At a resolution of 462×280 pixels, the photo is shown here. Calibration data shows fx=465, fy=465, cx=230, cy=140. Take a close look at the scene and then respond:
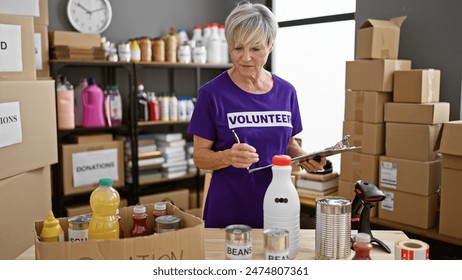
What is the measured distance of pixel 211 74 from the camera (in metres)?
4.44

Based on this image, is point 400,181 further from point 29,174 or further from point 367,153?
point 29,174

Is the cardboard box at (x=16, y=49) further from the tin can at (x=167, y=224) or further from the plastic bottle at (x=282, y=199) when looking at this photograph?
the plastic bottle at (x=282, y=199)

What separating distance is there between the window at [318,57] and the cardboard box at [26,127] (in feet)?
7.19

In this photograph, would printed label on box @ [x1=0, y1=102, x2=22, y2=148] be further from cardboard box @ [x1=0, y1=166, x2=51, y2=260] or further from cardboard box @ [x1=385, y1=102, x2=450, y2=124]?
cardboard box @ [x1=385, y1=102, x2=450, y2=124]

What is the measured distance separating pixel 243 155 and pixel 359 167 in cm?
167

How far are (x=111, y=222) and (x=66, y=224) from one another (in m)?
0.14

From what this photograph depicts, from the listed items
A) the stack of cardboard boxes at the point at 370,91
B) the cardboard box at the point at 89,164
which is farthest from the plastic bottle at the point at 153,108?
the stack of cardboard boxes at the point at 370,91

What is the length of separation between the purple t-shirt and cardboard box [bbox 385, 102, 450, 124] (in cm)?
120

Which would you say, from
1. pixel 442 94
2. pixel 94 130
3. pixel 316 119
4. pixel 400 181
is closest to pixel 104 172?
pixel 94 130

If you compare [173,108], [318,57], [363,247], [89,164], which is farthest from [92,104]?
[363,247]

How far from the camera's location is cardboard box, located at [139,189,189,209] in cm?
367
